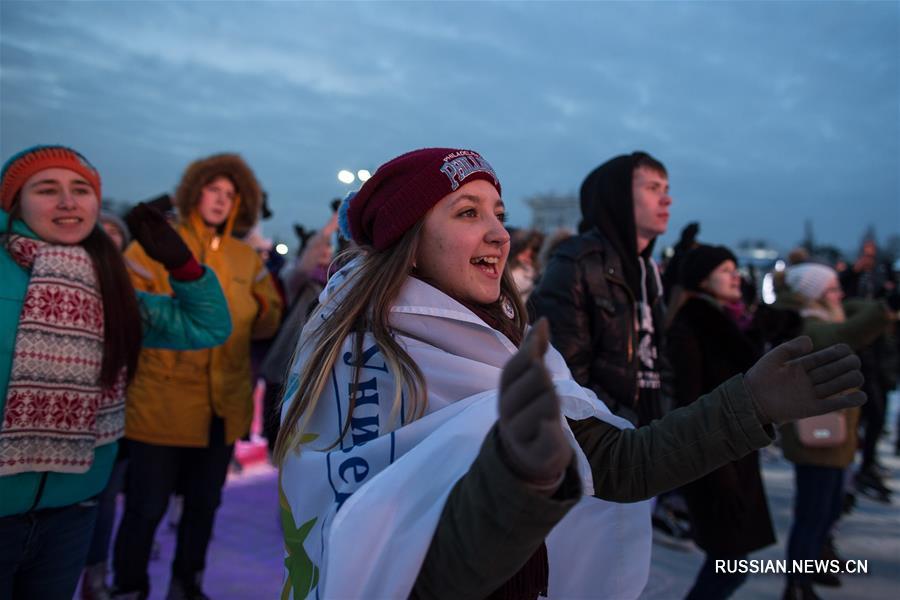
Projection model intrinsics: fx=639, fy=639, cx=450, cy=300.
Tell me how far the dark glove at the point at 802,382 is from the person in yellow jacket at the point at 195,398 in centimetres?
270

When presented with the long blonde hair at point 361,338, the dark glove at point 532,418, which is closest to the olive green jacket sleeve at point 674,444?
the long blonde hair at point 361,338

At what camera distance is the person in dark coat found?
2930 millimetres

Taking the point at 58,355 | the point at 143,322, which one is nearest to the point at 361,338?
the point at 58,355

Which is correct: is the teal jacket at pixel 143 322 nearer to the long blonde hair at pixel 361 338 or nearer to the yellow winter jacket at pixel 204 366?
the yellow winter jacket at pixel 204 366

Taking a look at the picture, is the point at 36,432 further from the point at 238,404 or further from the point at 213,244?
the point at 213,244

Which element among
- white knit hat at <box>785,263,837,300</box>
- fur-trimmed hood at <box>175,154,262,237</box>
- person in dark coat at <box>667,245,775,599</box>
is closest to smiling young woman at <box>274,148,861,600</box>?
person in dark coat at <box>667,245,775,599</box>

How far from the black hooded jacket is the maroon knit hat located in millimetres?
1237

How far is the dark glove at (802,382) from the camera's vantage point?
1.36 meters

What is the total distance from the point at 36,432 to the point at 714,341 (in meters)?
2.97

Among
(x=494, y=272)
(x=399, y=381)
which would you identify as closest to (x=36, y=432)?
(x=399, y=381)

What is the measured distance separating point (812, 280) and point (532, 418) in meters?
4.14

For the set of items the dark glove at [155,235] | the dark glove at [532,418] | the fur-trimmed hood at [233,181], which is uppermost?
the fur-trimmed hood at [233,181]

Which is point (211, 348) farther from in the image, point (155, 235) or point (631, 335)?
point (631, 335)

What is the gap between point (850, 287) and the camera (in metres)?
7.80
